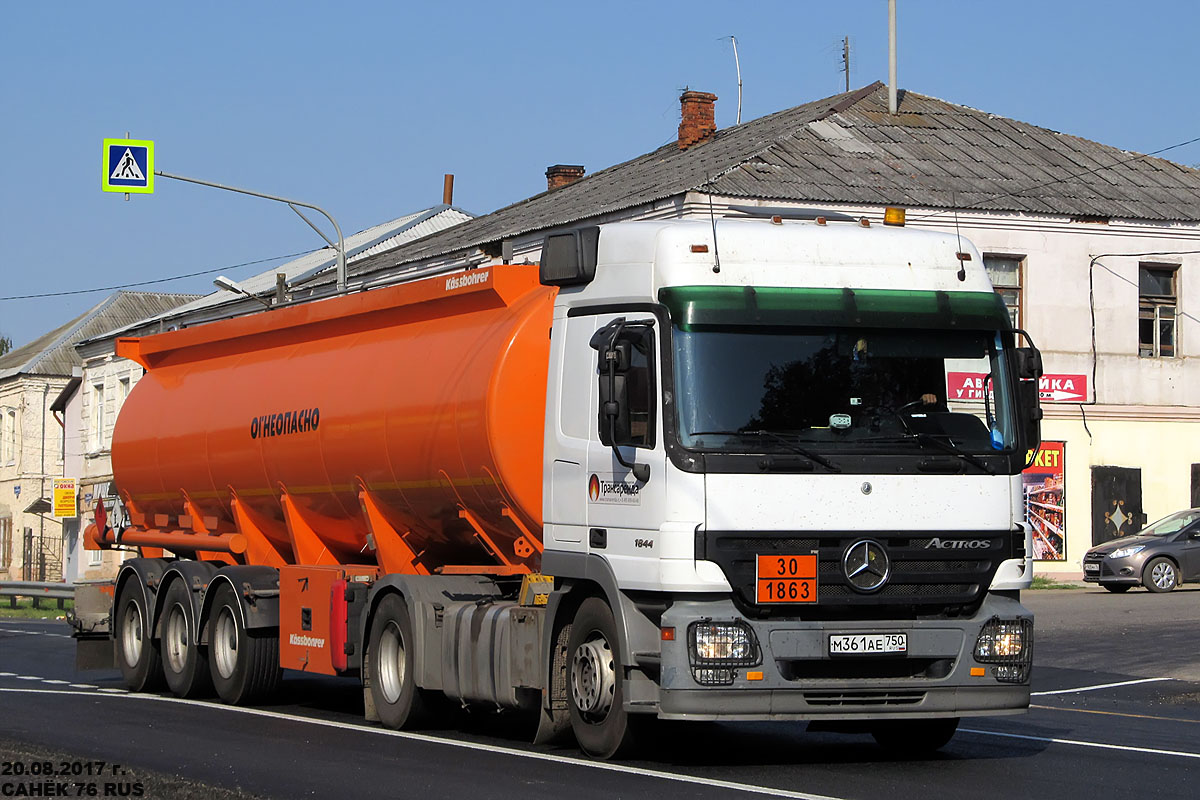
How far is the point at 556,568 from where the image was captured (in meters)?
12.0

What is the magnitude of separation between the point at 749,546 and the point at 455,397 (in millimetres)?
3414

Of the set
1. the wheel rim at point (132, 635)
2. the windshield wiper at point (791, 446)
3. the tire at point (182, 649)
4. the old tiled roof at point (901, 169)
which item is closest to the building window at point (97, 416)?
the old tiled roof at point (901, 169)

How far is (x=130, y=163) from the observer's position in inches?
1153

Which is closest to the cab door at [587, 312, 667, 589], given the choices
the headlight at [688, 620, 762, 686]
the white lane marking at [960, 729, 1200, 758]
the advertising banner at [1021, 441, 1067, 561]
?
the headlight at [688, 620, 762, 686]

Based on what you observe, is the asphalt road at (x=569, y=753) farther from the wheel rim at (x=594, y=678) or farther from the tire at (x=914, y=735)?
the wheel rim at (x=594, y=678)

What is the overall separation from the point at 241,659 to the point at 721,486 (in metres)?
7.14

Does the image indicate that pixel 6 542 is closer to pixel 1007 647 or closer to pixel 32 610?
pixel 32 610

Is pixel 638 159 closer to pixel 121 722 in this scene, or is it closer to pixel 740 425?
pixel 121 722

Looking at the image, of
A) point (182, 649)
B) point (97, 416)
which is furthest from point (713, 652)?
point (97, 416)

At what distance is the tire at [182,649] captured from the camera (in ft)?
56.5

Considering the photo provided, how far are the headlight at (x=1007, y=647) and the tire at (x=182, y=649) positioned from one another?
863 cm

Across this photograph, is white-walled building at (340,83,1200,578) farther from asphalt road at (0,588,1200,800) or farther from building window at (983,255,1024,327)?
asphalt road at (0,588,1200,800)

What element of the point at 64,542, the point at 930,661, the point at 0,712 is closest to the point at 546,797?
the point at 930,661

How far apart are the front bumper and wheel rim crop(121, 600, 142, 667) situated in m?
9.50
